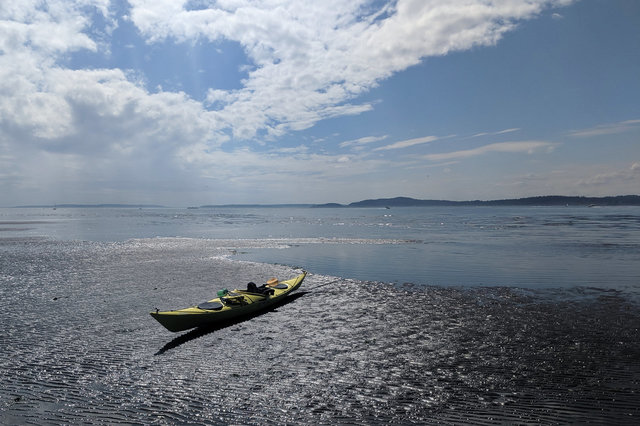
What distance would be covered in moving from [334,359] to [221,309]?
21.7ft

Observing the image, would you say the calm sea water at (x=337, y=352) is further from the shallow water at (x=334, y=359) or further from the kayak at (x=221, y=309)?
the kayak at (x=221, y=309)

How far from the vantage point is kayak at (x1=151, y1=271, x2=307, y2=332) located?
15.2 metres

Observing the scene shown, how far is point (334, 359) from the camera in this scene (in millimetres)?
12859

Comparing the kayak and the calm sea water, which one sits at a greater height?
the kayak


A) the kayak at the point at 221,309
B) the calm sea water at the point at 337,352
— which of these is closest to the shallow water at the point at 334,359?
the calm sea water at the point at 337,352

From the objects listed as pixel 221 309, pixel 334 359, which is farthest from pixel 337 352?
pixel 221 309

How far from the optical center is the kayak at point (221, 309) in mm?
15203

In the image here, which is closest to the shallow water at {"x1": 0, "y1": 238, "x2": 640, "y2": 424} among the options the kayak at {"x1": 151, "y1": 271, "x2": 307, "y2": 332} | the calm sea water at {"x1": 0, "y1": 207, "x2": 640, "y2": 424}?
the calm sea water at {"x1": 0, "y1": 207, "x2": 640, "y2": 424}

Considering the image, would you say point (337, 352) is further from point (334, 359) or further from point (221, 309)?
point (221, 309)

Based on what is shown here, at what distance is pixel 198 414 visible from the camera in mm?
9367

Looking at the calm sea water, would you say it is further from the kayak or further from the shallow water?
the kayak

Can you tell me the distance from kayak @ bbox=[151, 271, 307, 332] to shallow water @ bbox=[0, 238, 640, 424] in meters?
0.58

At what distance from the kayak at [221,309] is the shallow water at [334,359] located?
1.89 ft

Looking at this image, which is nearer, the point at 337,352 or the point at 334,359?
the point at 334,359
